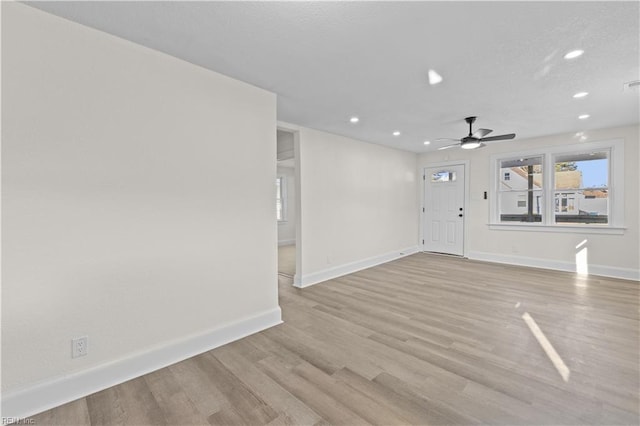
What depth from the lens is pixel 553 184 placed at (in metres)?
5.36

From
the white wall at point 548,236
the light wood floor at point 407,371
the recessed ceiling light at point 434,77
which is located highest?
the recessed ceiling light at point 434,77

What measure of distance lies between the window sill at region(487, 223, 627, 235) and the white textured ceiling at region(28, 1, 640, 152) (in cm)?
222

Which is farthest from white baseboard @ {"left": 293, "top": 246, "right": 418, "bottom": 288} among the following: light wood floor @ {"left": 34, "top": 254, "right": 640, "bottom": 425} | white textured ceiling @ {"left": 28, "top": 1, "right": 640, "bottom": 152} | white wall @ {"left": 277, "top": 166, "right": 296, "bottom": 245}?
white wall @ {"left": 277, "top": 166, "right": 296, "bottom": 245}

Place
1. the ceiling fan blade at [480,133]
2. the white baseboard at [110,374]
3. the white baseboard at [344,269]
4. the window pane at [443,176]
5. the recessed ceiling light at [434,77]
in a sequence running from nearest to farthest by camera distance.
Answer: the white baseboard at [110,374], the recessed ceiling light at [434,77], the ceiling fan blade at [480,133], the white baseboard at [344,269], the window pane at [443,176]

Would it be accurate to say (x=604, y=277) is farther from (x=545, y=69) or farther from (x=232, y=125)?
(x=232, y=125)

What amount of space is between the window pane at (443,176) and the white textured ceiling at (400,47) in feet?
9.73

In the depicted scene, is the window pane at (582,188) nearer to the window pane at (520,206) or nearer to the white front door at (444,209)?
the window pane at (520,206)

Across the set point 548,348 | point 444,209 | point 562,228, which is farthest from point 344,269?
point 562,228

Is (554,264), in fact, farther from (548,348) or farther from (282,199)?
(282,199)

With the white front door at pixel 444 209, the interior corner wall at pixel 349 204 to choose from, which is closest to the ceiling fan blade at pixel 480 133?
the interior corner wall at pixel 349 204

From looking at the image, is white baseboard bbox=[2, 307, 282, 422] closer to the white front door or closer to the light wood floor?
the light wood floor

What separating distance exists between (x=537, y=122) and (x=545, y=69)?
7.15 ft

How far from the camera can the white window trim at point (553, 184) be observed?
15.3ft

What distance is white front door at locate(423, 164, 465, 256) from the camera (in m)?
6.45
